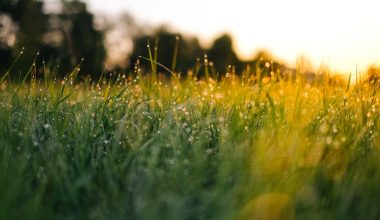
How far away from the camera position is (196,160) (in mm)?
2492

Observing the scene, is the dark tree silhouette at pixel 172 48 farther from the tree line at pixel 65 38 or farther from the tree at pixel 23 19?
the tree at pixel 23 19

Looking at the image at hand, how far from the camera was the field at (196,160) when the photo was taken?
7.01 feet

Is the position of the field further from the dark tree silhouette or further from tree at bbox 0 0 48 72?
the dark tree silhouette

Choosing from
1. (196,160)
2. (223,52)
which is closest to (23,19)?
(223,52)

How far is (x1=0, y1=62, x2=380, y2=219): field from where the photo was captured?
7.01 feet

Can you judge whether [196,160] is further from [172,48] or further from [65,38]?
[172,48]

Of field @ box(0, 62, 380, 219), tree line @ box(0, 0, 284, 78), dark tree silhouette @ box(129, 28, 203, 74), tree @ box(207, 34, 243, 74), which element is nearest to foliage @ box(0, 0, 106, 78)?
tree line @ box(0, 0, 284, 78)

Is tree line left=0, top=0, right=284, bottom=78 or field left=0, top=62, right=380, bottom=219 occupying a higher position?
field left=0, top=62, right=380, bottom=219

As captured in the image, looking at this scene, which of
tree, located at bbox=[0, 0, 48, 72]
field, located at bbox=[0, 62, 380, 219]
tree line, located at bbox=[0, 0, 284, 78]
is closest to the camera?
field, located at bbox=[0, 62, 380, 219]

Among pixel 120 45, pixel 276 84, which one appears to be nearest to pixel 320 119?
pixel 276 84

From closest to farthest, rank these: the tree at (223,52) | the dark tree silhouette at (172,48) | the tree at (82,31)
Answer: the tree at (82,31), the tree at (223,52), the dark tree silhouette at (172,48)

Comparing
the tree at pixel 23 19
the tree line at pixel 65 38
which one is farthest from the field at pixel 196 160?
the tree at pixel 23 19

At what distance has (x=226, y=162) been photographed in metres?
2.33

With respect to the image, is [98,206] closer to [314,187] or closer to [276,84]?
[314,187]
